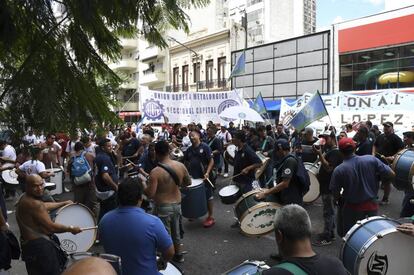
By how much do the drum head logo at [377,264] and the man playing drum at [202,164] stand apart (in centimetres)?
407

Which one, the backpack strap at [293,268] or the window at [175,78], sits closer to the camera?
the backpack strap at [293,268]

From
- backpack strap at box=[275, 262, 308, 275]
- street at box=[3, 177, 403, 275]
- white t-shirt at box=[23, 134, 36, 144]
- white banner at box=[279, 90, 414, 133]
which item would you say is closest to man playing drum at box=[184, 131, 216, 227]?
street at box=[3, 177, 403, 275]

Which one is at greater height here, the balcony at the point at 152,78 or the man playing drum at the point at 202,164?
the balcony at the point at 152,78

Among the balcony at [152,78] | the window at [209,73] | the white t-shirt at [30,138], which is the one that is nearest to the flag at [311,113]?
the white t-shirt at [30,138]

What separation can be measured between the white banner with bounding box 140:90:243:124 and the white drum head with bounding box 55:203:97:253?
9.29 meters

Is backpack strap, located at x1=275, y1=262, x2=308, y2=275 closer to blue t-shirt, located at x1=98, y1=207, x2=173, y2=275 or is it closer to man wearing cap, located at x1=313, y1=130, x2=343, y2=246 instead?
blue t-shirt, located at x1=98, y1=207, x2=173, y2=275

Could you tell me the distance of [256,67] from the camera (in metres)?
34.6

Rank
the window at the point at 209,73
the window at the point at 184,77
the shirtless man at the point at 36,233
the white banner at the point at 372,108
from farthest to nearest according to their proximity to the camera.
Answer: the window at the point at 184,77 → the window at the point at 209,73 → the white banner at the point at 372,108 → the shirtless man at the point at 36,233

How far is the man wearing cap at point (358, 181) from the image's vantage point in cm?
498

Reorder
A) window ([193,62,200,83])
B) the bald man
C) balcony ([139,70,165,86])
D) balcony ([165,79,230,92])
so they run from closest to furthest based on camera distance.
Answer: the bald man → balcony ([165,79,230,92]) → window ([193,62,200,83]) → balcony ([139,70,165,86])

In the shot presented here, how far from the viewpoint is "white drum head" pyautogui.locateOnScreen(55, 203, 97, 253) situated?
5.49 m

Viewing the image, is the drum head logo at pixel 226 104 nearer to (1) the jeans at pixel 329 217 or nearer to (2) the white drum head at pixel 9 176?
(2) the white drum head at pixel 9 176

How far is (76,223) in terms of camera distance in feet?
18.5

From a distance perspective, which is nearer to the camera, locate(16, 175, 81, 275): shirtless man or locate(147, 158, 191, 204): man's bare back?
locate(16, 175, 81, 275): shirtless man
